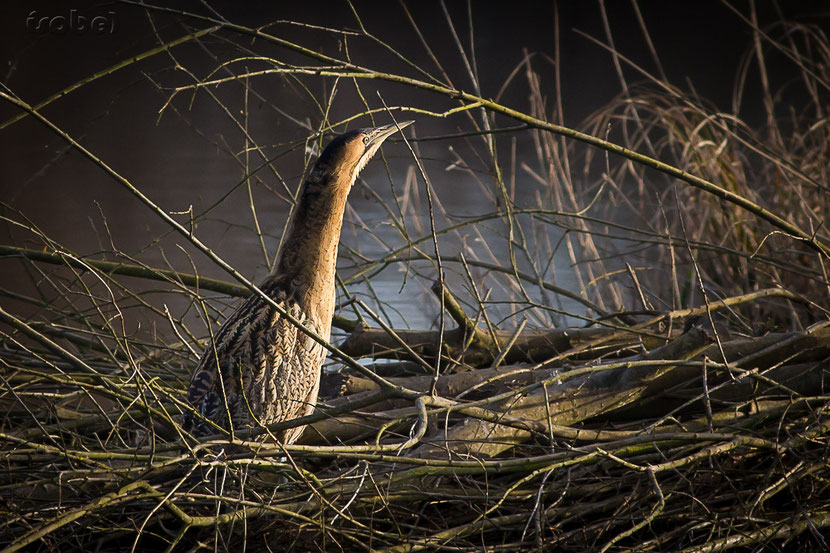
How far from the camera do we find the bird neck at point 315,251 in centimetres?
175

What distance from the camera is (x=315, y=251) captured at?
70.1 inches

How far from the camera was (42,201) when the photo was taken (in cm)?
552

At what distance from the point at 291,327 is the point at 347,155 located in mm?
382

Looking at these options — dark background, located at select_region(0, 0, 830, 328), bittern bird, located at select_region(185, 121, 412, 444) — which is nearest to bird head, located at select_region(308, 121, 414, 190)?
bittern bird, located at select_region(185, 121, 412, 444)

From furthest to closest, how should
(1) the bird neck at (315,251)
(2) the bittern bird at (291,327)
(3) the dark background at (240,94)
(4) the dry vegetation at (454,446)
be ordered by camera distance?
(3) the dark background at (240,94) < (1) the bird neck at (315,251) < (2) the bittern bird at (291,327) < (4) the dry vegetation at (454,446)

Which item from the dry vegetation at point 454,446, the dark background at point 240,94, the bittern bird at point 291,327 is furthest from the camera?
the dark background at point 240,94

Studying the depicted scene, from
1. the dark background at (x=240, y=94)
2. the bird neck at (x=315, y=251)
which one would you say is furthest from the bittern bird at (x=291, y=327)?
the dark background at (x=240, y=94)

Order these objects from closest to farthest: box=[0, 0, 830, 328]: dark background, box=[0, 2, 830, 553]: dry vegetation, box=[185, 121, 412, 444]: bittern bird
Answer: box=[0, 2, 830, 553]: dry vegetation, box=[185, 121, 412, 444]: bittern bird, box=[0, 0, 830, 328]: dark background

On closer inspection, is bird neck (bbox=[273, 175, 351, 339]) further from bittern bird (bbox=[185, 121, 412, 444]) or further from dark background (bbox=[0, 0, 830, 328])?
dark background (bbox=[0, 0, 830, 328])

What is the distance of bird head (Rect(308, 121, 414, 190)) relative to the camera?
181 cm

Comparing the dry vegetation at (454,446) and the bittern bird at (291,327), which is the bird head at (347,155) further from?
the dry vegetation at (454,446)

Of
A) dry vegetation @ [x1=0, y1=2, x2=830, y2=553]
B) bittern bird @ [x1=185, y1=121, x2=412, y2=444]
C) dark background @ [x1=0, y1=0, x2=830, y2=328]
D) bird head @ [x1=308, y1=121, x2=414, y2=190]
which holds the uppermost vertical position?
dark background @ [x1=0, y1=0, x2=830, y2=328]

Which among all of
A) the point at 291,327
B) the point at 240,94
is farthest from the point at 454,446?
the point at 240,94

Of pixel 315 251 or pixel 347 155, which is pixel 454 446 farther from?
pixel 347 155
